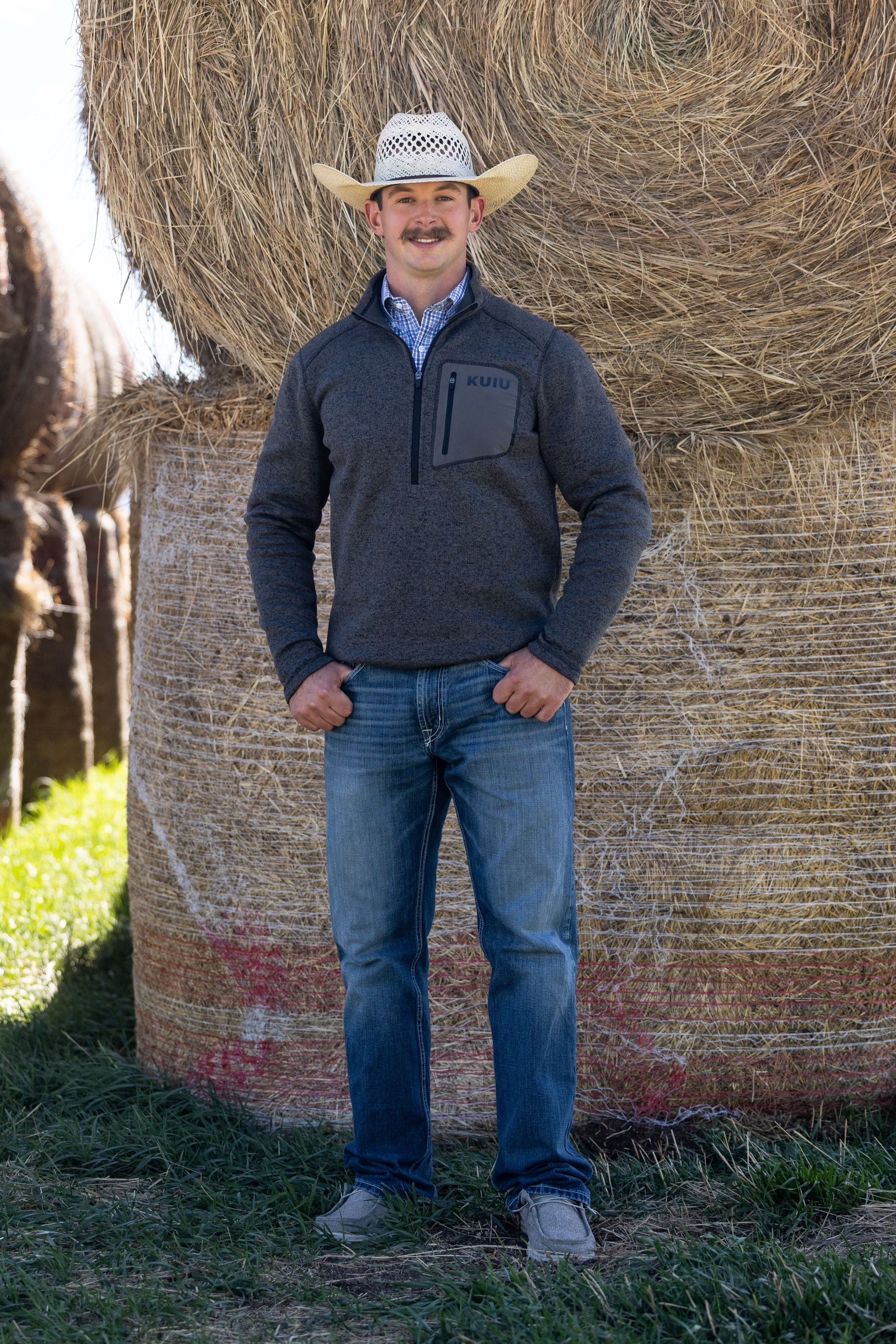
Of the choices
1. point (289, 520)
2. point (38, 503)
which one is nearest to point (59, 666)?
point (38, 503)

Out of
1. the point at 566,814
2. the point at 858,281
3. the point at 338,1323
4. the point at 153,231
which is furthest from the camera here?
the point at 153,231

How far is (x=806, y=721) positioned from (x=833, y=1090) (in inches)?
31.1

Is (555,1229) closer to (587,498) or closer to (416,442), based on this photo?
(587,498)

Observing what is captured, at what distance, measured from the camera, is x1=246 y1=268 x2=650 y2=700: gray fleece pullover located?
7.98 feet

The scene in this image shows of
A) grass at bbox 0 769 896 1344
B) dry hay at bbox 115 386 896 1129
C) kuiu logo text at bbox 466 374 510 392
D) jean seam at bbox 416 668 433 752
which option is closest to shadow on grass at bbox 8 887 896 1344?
grass at bbox 0 769 896 1344

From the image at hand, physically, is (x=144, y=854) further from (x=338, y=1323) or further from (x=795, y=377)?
(x=795, y=377)

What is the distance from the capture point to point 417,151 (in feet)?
8.21

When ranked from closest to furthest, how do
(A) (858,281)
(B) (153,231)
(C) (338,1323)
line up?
(C) (338,1323) < (A) (858,281) < (B) (153,231)

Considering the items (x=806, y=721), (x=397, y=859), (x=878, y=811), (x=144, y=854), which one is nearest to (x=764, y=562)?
(x=806, y=721)

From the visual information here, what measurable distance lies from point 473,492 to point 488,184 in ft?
2.09

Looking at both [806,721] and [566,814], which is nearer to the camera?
[566,814]

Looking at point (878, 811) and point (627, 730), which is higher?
point (627, 730)

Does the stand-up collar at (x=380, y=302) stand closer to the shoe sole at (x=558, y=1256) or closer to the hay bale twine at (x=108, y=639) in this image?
the shoe sole at (x=558, y=1256)

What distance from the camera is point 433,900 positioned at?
102 inches
